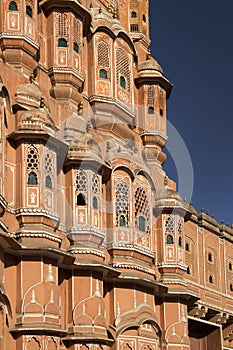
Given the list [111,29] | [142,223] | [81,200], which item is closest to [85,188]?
[81,200]

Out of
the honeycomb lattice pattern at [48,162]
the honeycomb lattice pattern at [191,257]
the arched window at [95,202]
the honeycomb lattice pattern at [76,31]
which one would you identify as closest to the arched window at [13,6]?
the honeycomb lattice pattern at [76,31]

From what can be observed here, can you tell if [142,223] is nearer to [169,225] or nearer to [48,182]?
[169,225]

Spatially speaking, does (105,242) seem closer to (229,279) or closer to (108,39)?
(108,39)

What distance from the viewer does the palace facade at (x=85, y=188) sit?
23594mm

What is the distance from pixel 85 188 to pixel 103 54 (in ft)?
22.7

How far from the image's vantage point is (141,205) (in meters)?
30.5

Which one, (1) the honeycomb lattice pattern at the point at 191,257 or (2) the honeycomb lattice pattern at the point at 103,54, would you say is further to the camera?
(1) the honeycomb lattice pattern at the point at 191,257

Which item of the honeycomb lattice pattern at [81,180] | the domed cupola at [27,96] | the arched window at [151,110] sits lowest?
the honeycomb lattice pattern at [81,180]

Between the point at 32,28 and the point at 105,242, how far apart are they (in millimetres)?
7752

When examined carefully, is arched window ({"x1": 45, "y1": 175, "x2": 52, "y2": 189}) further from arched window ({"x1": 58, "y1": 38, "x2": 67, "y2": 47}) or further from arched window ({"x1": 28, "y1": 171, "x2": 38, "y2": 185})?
arched window ({"x1": 58, "y1": 38, "x2": 67, "y2": 47})

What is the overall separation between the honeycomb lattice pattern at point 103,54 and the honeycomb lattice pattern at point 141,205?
5.00 metres

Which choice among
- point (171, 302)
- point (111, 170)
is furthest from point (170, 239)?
point (111, 170)

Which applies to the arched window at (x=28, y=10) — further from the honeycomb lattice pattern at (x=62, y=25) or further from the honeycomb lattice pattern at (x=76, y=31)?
the honeycomb lattice pattern at (x=76, y=31)

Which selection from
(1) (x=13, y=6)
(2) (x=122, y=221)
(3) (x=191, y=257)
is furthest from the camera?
(3) (x=191, y=257)
